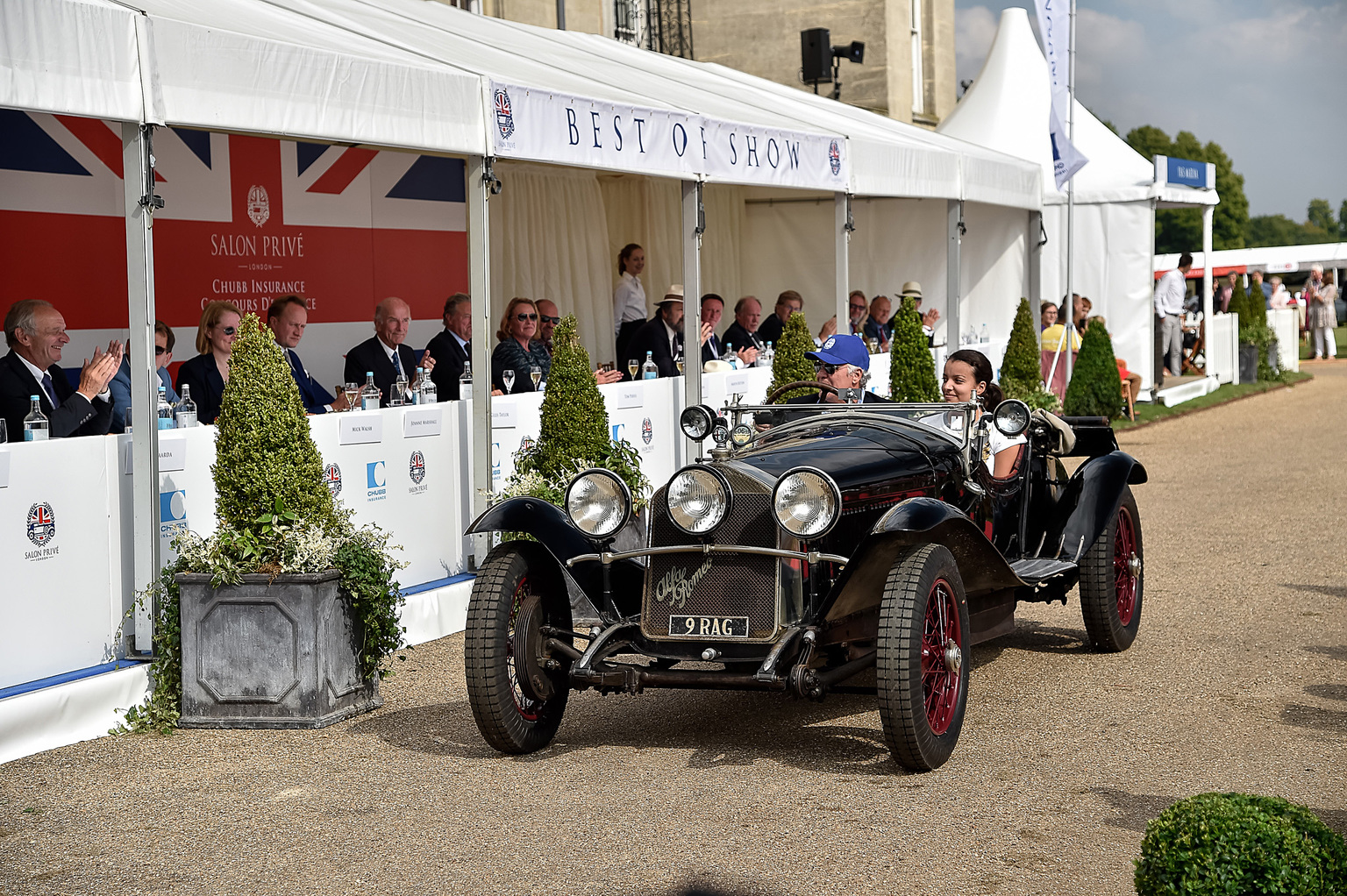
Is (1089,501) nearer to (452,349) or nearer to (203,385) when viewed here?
(452,349)

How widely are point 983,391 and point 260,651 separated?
341 cm

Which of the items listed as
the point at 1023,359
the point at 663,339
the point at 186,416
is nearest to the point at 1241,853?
the point at 186,416

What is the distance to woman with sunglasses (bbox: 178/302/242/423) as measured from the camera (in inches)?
317

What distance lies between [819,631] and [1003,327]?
14728 millimetres

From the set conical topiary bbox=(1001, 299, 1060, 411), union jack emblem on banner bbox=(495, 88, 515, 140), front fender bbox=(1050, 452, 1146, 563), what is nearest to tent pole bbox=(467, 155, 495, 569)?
union jack emblem on banner bbox=(495, 88, 515, 140)

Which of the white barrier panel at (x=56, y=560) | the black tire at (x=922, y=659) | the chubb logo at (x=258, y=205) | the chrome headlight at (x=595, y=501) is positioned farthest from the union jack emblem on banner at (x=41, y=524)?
the chubb logo at (x=258, y=205)

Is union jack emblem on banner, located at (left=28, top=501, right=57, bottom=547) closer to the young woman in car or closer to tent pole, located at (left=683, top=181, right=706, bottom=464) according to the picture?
the young woman in car

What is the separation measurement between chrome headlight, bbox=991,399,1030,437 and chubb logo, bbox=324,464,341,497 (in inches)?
123

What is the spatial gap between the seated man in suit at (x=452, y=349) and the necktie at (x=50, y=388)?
2.91 meters

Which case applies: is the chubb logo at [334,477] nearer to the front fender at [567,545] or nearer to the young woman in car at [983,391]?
the front fender at [567,545]

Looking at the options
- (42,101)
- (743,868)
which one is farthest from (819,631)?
(42,101)

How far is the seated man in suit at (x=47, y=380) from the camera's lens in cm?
627

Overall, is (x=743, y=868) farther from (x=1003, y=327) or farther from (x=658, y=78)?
(x=1003, y=327)

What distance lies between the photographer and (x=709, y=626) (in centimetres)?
525
